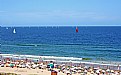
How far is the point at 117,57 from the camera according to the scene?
5666 centimetres

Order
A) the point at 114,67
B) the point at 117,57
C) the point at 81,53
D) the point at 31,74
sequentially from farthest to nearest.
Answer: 1. the point at 81,53
2. the point at 117,57
3. the point at 114,67
4. the point at 31,74

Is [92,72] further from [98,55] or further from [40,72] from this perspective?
[98,55]

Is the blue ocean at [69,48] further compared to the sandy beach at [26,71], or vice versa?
the blue ocean at [69,48]

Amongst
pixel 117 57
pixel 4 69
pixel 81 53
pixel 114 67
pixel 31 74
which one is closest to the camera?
pixel 31 74

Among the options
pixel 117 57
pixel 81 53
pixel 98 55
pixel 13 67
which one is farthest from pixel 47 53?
pixel 13 67

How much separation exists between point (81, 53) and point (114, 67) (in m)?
22.2

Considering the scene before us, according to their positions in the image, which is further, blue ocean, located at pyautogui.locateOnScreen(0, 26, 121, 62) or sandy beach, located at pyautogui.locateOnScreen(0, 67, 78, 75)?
blue ocean, located at pyautogui.locateOnScreen(0, 26, 121, 62)

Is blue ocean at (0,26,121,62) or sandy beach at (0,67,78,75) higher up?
sandy beach at (0,67,78,75)

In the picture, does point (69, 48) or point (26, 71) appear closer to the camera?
point (26, 71)

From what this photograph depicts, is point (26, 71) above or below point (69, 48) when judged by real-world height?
above

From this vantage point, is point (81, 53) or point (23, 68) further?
point (81, 53)

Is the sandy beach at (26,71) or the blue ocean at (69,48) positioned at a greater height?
the sandy beach at (26,71)

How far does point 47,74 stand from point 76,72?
360 cm

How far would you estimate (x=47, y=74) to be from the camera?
33.6 metres
